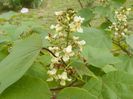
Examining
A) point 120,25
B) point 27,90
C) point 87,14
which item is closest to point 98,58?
point 27,90

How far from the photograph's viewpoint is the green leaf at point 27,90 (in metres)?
0.86

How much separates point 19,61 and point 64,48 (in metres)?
0.10

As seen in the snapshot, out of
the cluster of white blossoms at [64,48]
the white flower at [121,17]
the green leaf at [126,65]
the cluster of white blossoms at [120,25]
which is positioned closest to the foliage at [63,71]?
the cluster of white blossoms at [64,48]

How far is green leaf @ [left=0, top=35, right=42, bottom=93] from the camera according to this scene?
0.82m

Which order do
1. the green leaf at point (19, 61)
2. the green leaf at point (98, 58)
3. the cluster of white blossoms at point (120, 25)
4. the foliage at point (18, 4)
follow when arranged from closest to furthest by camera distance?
1. the green leaf at point (19, 61)
2. the green leaf at point (98, 58)
3. the cluster of white blossoms at point (120, 25)
4. the foliage at point (18, 4)

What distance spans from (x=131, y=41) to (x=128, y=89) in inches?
14.0

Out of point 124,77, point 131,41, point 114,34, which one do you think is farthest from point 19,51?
point 114,34

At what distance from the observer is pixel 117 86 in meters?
0.91

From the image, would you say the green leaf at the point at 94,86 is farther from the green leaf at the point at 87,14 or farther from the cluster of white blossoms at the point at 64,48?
the green leaf at the point at 87,14

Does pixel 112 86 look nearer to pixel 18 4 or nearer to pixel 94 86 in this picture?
pixel 94 86

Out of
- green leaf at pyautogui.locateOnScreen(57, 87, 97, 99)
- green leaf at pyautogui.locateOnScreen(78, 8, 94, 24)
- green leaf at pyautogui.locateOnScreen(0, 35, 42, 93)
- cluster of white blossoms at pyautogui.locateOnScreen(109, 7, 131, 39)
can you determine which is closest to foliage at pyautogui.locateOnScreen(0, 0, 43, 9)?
green leaf at pyautogui.locateOnScreen(78, 8, 94, 24)

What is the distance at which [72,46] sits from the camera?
914 mm

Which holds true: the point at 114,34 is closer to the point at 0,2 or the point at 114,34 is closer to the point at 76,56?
the point at 76,56

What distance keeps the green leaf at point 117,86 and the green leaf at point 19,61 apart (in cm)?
18
